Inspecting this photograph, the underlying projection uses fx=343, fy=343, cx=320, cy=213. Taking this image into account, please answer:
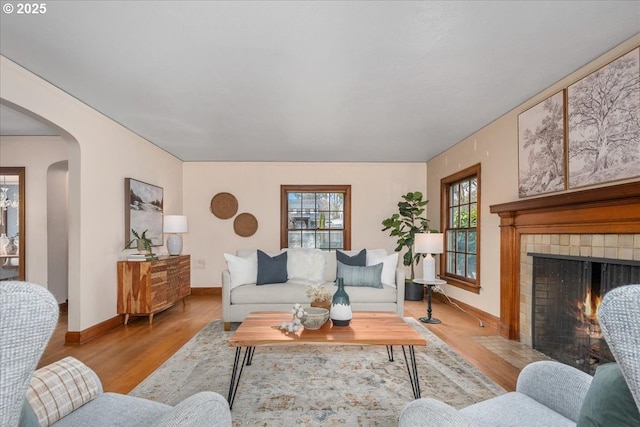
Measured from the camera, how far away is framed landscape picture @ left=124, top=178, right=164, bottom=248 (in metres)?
4.44

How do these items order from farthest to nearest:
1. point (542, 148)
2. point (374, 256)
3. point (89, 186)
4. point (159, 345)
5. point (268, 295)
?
point (374, 256) < point (268, 295) < point (89, 186) < point (159, 345) < point (542, 148)

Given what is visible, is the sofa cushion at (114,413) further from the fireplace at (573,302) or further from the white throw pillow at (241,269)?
the fireplace at (573,302)

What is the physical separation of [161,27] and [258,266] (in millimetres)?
2849

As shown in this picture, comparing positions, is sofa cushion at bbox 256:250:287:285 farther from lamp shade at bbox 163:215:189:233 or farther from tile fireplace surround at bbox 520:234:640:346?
tile fireplace surround at bbox 520:234:640:346

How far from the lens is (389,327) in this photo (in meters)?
2.62

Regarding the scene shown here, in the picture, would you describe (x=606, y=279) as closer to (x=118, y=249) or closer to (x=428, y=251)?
(x=428, y=251)

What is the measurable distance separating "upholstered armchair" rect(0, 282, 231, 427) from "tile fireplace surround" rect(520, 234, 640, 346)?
2812mm

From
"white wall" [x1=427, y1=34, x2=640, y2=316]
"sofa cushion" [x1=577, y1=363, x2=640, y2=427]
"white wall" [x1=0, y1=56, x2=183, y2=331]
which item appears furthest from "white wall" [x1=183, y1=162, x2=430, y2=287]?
"sofa cushion" [x1=577, y1=363, x2=640, y2=427]

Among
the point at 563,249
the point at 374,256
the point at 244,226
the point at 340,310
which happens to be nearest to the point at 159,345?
the point at 340,310

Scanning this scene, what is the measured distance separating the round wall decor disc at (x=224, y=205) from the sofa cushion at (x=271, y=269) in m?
2.31

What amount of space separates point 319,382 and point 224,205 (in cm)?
452

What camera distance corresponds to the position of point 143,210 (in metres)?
4.82

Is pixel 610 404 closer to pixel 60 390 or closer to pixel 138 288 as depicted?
pixel 60 390

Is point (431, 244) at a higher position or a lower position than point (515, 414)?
higher
